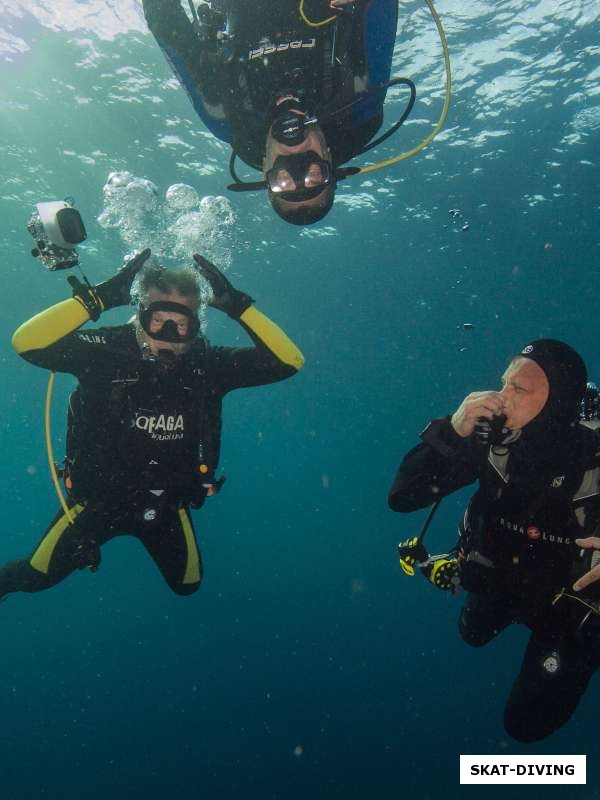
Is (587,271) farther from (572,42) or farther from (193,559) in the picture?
(193,559)

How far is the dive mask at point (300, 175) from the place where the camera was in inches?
142

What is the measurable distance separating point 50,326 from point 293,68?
127 inches

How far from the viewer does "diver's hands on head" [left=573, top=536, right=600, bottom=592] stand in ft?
11.2

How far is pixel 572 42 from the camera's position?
11398mm

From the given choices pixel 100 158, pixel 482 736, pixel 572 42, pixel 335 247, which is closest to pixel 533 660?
pixel 572 42

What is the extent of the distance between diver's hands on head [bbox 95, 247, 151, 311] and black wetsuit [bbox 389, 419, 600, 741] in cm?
316

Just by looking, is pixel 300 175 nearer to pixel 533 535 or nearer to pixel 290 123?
pixel 290 123

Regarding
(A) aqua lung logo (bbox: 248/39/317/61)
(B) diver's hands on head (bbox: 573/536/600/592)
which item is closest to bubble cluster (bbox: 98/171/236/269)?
(A) aqua lung logo (bbox: 248/39/317/61)

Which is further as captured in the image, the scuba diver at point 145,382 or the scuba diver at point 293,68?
the scuba diver at point 145,382

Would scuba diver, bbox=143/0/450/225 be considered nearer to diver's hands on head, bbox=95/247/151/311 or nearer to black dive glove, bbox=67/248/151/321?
diver's hands on head, bbox=95/247/151/311

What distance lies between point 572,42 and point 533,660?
1358 cm

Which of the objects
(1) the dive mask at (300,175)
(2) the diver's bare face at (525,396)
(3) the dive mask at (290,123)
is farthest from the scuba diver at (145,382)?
(2) the diver's bare face at (525,396)

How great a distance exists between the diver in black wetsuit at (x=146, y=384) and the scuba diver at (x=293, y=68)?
1.54 m

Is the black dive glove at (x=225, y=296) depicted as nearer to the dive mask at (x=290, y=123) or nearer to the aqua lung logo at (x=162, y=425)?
the aqua lung logo at (x=162, y=425)
